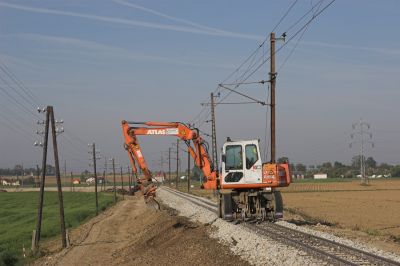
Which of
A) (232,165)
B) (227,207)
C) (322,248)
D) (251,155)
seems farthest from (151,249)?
(322,248)

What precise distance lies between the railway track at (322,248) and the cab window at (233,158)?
9.78ft

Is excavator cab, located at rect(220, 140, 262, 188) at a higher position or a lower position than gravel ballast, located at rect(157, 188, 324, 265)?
higher

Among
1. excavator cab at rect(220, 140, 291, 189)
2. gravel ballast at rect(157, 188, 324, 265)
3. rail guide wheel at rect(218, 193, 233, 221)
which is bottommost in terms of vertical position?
gravel ballast at rect(157, 188, 324, 265)

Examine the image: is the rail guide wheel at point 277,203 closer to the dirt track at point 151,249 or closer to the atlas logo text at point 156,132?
the dirt track at point 151,249

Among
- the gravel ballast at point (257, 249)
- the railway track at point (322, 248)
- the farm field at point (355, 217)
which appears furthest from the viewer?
the farm field at point (355, 217)

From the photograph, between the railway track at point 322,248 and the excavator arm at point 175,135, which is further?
the excavator arm at point 175,135

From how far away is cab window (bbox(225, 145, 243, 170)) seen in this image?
2456cm

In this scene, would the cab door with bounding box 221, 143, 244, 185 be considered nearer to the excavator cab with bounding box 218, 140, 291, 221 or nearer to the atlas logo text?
the excavator cab with bounding box 218, 140, 291, 221

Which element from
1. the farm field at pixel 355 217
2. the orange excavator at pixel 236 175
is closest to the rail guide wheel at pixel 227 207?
the orange excavator at pixel 236 175

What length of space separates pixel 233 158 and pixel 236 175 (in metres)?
0.72

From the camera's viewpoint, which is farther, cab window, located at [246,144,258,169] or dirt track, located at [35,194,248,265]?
cab window, located at [246,144,258,169]

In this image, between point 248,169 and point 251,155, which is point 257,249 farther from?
point 251,155

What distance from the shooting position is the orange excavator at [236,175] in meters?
24.4

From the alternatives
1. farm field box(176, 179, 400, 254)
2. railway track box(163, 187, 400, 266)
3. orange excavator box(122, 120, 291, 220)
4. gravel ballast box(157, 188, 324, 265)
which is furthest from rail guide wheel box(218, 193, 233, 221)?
farm field box(176, 179, 400, 254)
